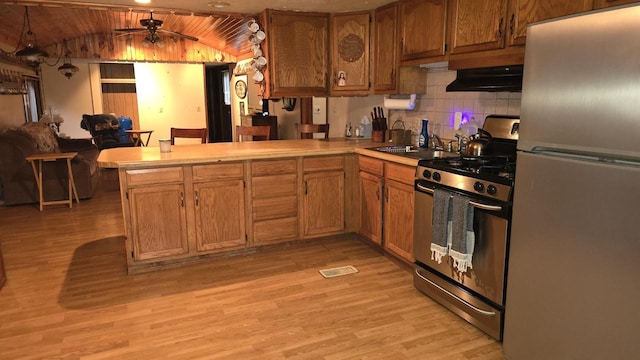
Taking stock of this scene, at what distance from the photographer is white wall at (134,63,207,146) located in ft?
32.6

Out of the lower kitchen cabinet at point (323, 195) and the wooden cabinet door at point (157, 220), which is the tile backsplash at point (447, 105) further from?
the wooden cabinet door at point (157, 220)

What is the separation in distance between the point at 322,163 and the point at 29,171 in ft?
13.1

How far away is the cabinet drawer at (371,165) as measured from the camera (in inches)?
136

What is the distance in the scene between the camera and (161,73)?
9.95 meters

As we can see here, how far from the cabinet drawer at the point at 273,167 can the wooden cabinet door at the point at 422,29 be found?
1314mm

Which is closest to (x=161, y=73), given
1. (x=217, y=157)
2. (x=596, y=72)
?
(x=217, y=157)

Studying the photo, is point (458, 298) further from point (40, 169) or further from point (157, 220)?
point (40, 169)

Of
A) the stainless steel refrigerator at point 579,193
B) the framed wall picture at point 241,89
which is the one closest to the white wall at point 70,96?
the framed wall picture at point 241,89

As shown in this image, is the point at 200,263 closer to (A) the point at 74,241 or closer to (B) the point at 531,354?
(A) the point at 74,241

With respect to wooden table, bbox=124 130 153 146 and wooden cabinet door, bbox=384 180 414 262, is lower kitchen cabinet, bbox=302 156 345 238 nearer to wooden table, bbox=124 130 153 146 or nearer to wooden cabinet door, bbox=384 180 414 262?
wooden cabinet door, bbox=384 180 414 262

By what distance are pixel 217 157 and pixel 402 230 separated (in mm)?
1562

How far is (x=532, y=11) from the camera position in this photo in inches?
93.3

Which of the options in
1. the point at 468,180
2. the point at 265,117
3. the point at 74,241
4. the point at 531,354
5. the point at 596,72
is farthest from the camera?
the point at 265,117

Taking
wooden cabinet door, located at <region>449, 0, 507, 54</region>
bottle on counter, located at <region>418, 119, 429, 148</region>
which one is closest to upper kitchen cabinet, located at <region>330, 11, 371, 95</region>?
bottle on counter, located at <region>418, 119, 429, 148</region>
